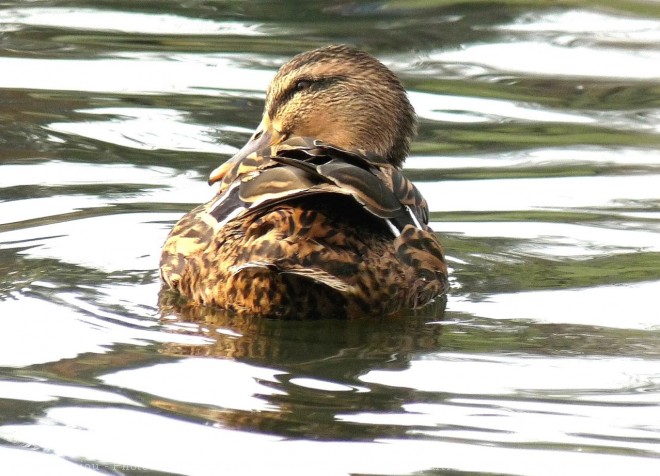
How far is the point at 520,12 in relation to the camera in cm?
1255

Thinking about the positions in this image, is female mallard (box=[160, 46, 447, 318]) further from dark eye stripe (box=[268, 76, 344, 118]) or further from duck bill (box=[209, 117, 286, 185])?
dark eye stripe (box=[268, 76, 344, 118])

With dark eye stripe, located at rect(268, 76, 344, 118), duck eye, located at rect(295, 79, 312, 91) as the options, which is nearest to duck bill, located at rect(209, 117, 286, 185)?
dark eye stripe, located at rect(268, 76, 344, 118)

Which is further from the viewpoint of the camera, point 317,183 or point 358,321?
point 358,321

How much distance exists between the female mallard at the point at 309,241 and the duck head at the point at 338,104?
460 millimetres

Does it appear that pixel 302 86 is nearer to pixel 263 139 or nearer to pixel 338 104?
pixel 338 104

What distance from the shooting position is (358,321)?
6227 mm

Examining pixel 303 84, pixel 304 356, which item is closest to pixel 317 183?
pixel 304 356

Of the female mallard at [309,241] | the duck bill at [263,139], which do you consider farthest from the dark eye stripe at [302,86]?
the female mallard at [309,241]

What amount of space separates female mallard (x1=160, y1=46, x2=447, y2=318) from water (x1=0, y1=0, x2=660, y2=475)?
0.36 ft

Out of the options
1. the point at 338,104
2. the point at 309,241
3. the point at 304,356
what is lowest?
the point at 304,356

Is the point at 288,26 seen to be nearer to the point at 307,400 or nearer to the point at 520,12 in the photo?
the point at 520,12

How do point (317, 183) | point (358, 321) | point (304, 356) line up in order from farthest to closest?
point (358, 321) → point (317, 183) → point (304, 356)

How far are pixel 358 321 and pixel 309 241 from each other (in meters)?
0.48

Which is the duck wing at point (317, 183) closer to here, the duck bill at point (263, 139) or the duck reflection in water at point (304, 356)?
the duck reflection in water at point (304, 356)
